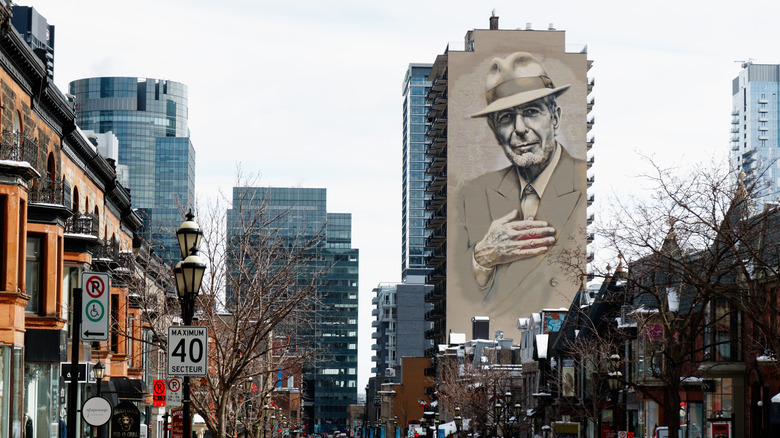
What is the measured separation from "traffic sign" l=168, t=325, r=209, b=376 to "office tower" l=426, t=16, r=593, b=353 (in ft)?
317

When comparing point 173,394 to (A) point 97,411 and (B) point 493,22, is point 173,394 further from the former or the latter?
(B) point 493,22

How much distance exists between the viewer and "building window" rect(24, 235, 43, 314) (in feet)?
115

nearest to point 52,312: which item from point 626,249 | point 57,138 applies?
point 57,138

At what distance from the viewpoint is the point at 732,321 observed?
47.1m

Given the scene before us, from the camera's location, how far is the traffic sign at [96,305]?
22688 millimetres

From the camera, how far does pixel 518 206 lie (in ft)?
387

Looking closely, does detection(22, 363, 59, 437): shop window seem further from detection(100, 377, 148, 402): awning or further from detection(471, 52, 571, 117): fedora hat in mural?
detection(471, 52, 571, 117): fedora hat in mural

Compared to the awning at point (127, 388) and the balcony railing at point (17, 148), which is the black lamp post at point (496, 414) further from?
the balcony railing at point (17, 148)

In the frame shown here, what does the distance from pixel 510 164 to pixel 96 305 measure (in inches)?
3841

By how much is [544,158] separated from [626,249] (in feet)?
273

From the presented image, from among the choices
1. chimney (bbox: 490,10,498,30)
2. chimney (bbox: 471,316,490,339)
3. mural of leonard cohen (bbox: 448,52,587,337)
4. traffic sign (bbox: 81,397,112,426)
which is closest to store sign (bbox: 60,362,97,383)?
traffic sign (bbox: 81,397,112,426)

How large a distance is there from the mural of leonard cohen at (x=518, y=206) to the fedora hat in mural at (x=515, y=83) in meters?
0.10

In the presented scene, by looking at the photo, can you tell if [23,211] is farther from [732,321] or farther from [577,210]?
[577,210]

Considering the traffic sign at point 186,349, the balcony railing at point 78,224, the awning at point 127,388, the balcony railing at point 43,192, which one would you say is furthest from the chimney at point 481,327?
the traffic sign at point 186,349
